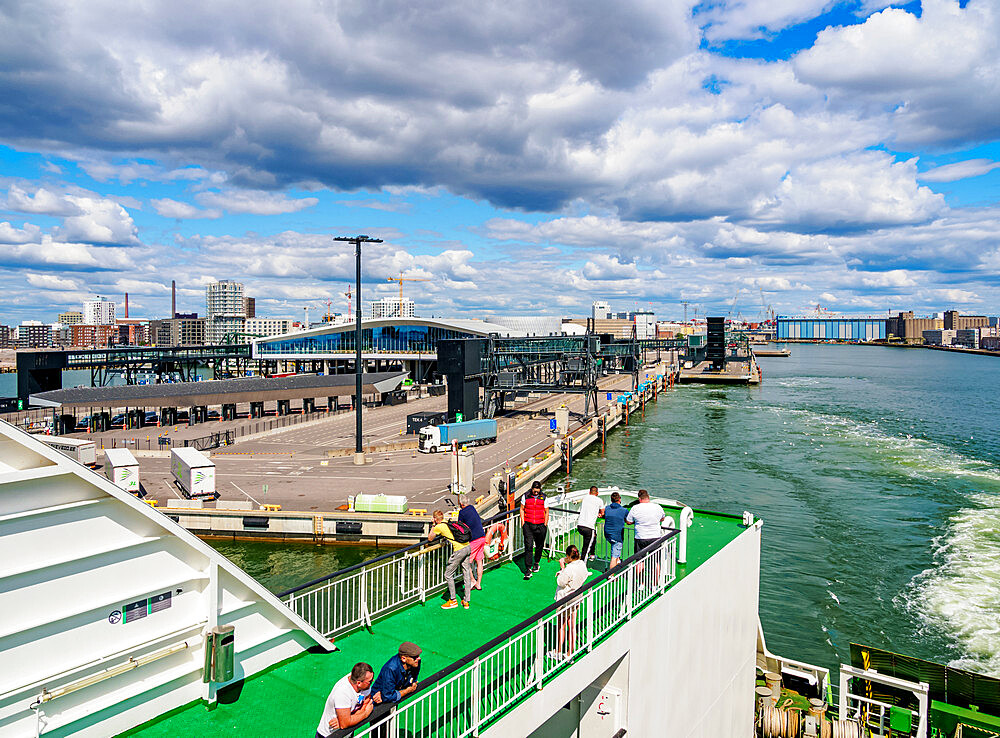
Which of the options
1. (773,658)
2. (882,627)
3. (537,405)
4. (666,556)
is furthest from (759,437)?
(666,556)

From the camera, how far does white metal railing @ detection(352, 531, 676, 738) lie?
5430 mm

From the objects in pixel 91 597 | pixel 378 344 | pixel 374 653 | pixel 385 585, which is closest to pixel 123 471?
pixel 385 585

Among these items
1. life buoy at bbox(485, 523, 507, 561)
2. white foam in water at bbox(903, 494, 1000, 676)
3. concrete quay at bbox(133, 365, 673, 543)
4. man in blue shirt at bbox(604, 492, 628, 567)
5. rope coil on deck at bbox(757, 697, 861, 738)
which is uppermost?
man in blue shirt at bbox(604, 492, 628, 567)

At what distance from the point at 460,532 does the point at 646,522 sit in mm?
2670

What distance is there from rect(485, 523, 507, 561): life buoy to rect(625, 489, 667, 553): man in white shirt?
2159mm

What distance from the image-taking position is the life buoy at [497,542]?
9795mm

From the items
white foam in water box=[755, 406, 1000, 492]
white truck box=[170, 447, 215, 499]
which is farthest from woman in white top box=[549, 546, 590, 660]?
white foam in water box=[755, 406, 1000, 492]

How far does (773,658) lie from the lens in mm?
15172

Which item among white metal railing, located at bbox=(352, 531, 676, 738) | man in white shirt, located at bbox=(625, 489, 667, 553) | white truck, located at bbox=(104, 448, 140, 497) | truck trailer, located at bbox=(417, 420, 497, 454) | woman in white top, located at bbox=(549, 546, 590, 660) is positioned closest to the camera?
white metal railing, located at bbox=(352, 531, 676, 738)

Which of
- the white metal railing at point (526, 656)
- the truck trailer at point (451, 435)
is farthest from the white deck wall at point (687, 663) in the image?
the truck trailer at point (451, 435)

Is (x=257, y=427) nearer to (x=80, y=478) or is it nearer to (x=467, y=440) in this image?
(x=467, y=440)

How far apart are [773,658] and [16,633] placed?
15.6 metres

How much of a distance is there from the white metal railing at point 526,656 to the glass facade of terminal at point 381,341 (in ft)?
308

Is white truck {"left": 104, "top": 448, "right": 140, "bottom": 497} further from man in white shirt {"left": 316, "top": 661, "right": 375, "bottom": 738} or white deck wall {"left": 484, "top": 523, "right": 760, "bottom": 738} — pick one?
man in white shirt {"left": 316, "top": 661, "right": 375, "bottom": 738}
